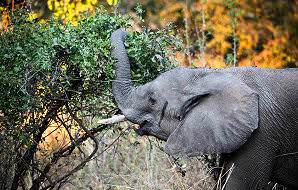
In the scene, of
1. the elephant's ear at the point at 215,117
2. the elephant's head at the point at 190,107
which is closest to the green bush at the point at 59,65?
the elephant's head at the point at 190,107

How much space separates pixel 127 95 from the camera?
5.83 metres

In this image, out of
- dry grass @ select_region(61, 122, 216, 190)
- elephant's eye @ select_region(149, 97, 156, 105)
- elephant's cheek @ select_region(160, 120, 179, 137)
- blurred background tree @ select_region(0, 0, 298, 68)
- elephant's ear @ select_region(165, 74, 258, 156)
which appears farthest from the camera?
blurred background tree @ select_region(0, 0, 298, 68)

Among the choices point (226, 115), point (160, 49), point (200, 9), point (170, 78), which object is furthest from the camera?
point (200, 9)

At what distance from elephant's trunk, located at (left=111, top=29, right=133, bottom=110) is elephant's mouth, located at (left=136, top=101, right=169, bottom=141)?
0.24 meters

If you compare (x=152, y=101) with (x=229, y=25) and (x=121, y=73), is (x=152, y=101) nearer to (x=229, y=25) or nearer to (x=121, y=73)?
(x=121, y=73)

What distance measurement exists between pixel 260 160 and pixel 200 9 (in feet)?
26.7

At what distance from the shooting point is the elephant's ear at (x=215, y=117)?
527cm

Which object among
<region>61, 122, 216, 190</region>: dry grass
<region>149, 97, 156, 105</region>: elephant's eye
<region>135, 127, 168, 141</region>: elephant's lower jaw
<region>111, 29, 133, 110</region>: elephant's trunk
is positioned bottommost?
<region>61, 122, 216, 190</region>: dry grass

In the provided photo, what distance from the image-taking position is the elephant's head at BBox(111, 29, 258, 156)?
529 centimetres

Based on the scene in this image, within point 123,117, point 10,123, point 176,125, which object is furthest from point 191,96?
point 10,123

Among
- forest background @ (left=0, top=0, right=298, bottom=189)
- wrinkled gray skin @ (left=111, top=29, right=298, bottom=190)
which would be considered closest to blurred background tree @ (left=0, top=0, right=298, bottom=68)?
forest background @ (left=0, top=0, right=298, bottom=189)

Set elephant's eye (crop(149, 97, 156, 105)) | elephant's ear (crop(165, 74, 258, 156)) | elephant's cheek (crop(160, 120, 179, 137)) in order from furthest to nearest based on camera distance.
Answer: elephant's eye (crop(149, 97, 156, 105)) < elephant's cheek (crop(160, 120, 179, 137)) < elephant's ear (crop(165, 74, 258, 156))

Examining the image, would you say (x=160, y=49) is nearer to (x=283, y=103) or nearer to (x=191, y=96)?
(x=191, y=96)

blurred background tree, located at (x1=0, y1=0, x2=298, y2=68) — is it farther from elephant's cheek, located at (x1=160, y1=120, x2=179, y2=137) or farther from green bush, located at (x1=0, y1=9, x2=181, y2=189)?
elephant's cheek, located at (x1=160, y1=120, x2=179, y2=137)
